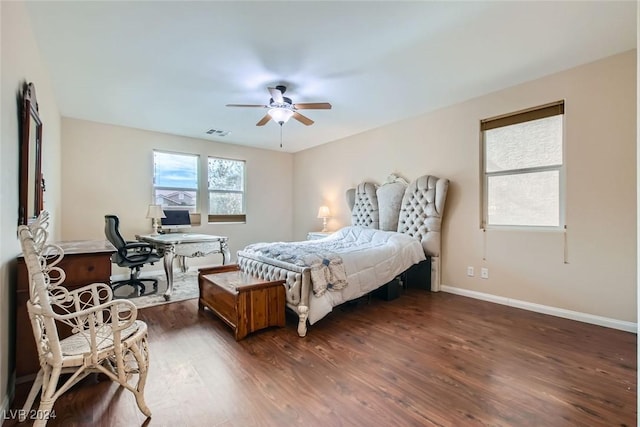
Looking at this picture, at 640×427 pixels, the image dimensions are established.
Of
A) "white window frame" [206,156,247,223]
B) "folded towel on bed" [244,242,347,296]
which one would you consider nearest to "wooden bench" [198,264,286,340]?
"folded towel on bed" [244,242,347,296]

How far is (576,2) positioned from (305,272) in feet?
9.86

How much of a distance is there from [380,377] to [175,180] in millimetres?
5101

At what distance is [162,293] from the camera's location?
163 inches

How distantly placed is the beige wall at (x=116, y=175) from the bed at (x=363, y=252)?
259 cm

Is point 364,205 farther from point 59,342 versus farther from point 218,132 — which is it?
point 59,342

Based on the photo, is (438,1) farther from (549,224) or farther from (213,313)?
(213,313)

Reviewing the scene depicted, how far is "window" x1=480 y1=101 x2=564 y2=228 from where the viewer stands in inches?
130

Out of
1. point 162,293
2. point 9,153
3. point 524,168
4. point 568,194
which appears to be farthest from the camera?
point 162,293

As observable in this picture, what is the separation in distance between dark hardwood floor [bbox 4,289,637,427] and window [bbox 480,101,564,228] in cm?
122

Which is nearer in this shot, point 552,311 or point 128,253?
point 552,311

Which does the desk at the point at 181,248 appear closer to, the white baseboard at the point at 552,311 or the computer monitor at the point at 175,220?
the computer monitor at the point at 175,220

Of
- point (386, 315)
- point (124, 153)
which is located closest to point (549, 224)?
point (386, 315)

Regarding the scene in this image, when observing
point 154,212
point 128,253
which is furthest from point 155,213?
point 128,253

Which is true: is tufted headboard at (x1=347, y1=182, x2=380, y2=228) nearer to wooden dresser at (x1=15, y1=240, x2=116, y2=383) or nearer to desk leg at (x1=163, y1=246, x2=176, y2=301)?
desk leg at (x1=163, y1=246, x2=176, y2=301)
